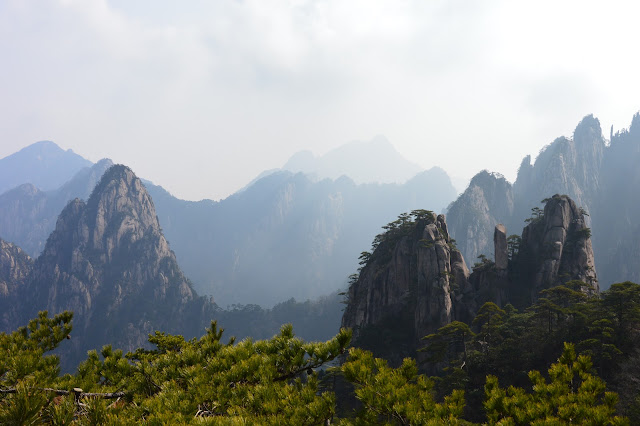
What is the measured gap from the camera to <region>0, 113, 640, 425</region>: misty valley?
573cm

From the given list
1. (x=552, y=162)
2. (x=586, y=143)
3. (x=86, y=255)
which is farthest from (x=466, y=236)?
(x=86, y=255)

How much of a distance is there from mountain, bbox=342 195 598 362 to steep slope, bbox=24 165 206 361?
11994 cm

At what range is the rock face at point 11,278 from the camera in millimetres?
140725

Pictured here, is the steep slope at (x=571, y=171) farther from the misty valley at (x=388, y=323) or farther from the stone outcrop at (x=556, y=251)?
the stone outcrop at (x=556, y=251)

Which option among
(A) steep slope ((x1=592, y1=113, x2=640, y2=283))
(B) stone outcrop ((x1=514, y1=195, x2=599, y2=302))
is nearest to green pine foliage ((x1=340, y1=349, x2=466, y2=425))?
(B) stone outcrop ((x1=514, y1=195, x2=599, y2=302))

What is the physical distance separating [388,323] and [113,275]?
142 m

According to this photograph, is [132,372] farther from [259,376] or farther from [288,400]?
[288,400]

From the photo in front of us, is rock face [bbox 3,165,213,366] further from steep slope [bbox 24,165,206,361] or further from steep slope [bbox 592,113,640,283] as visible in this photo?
steep slope [bbox 592,113,640,283]

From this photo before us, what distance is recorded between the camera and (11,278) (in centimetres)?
15062

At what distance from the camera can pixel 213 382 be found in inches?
274

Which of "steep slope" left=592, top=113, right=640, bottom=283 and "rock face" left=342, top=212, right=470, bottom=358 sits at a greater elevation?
"steep slope" left=592, top=113, right=640, bottom=283

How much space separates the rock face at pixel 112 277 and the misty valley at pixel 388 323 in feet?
2.06

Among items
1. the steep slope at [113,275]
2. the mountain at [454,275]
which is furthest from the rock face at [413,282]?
the steep slope at [113,275]

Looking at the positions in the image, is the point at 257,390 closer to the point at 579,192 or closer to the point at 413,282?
the point at 413,282
